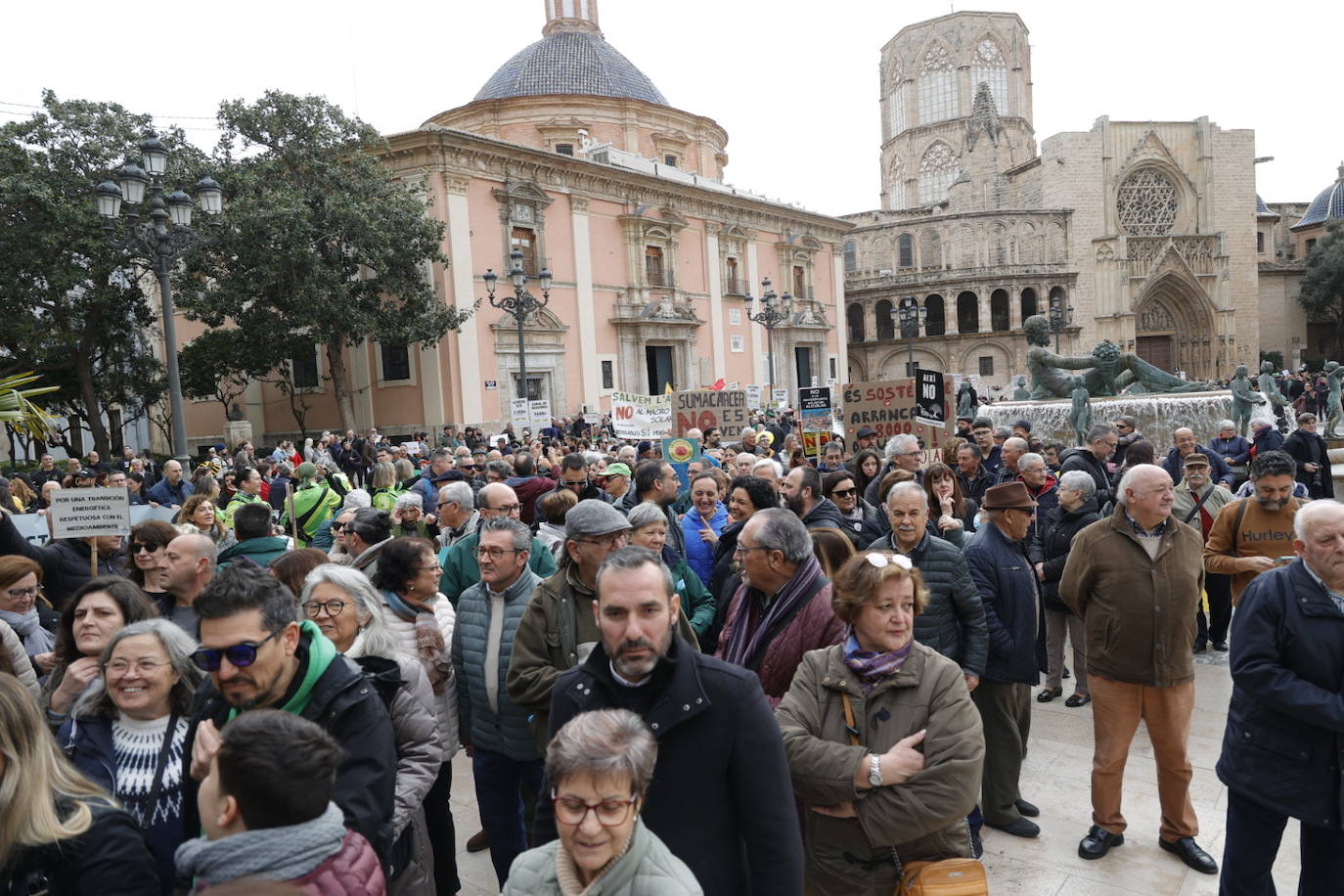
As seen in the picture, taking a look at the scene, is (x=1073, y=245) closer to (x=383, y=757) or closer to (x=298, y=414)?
(x=298, y=414)

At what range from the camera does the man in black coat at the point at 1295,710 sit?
2.81m

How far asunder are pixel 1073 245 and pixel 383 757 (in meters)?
53.1

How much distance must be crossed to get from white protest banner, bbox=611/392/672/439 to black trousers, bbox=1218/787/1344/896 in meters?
13.5

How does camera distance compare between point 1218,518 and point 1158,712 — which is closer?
point 1158,712

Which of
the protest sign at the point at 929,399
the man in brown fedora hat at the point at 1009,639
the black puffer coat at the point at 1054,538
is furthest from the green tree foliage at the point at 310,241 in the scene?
the man in brown fedora hat at the point at 1009,639

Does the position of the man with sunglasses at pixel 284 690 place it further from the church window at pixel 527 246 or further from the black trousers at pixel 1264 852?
the church window at pixel 527 246

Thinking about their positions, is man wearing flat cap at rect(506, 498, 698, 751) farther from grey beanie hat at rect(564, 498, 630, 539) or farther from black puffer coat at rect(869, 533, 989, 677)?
black puffer coat at rect(869, 533, 989, 677)

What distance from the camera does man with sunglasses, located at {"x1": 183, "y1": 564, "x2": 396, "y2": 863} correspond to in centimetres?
235

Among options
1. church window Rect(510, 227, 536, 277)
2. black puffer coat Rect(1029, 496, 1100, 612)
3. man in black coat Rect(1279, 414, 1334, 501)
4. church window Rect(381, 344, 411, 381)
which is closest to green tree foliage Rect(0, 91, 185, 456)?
→ church window Rect(381, 344, 411, 381)

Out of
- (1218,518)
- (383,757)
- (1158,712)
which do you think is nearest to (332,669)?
(383,757)

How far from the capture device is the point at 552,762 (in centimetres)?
186

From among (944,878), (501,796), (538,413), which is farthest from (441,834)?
(538,413)

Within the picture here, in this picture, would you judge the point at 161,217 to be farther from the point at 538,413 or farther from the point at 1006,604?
the point at 1006,604

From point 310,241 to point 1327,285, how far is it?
5360 centimetres
